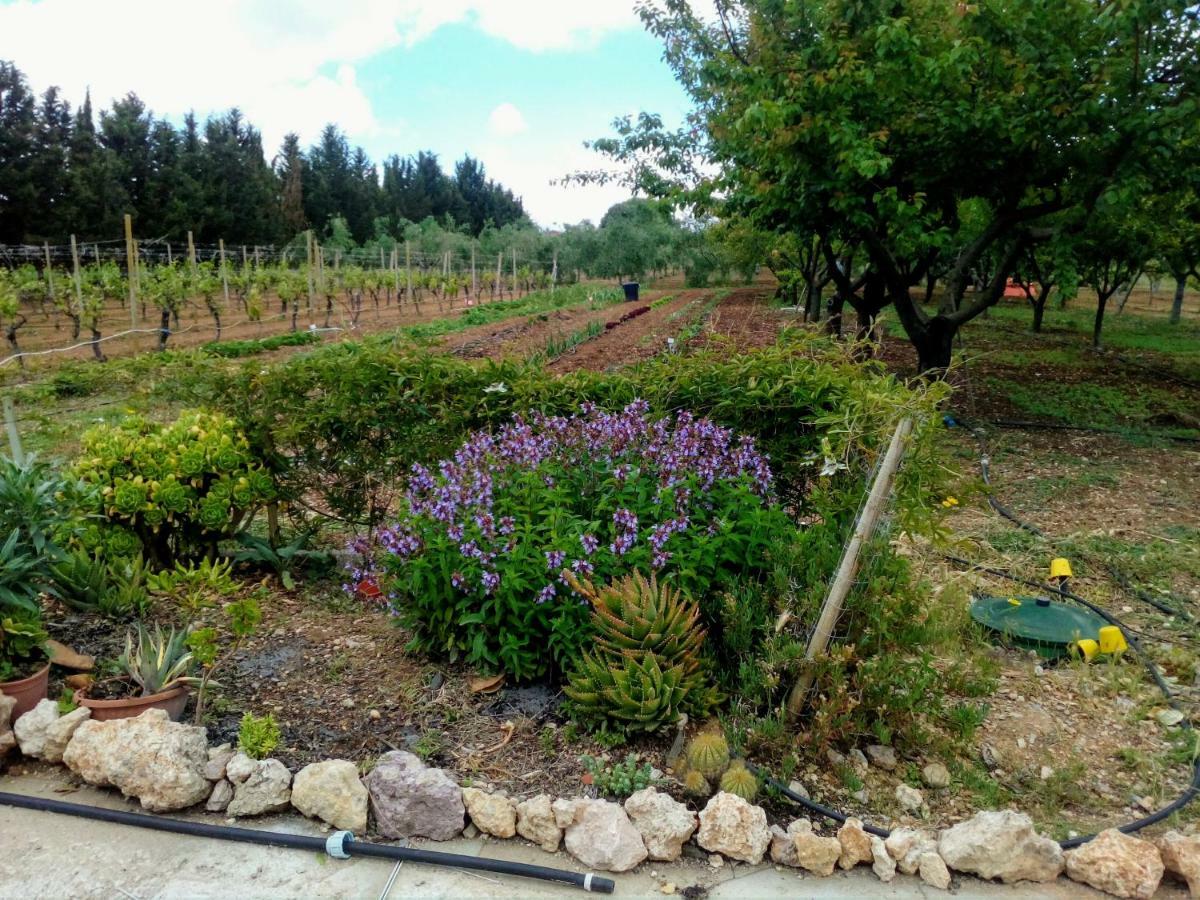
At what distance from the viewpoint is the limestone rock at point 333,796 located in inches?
95.4

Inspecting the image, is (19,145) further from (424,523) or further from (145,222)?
(424,523)

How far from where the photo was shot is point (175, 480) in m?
3.76

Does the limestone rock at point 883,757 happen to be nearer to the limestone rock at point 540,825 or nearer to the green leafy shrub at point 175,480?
the limestone rock at point 540,825

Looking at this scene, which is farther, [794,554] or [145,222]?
[145,222]

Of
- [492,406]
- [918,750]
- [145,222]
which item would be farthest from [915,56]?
[145,222]

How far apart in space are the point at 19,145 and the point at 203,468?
105 feet

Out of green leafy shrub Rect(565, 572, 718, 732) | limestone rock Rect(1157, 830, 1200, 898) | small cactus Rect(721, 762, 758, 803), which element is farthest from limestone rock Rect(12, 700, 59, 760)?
limestone rock Rect(1157, 830, 1200, 898)

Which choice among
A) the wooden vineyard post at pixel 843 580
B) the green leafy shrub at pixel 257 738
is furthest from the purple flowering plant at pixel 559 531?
the green leafy shrub at pixel 257 738

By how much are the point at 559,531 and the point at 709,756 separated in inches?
40.1

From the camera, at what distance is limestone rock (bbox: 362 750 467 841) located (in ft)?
7.88

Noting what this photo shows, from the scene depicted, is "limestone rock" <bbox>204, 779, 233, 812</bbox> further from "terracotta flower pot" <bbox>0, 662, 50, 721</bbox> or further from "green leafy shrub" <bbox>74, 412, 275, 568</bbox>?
"green leafy shrub" <bbox>74, 412, 275, 568</bbox>

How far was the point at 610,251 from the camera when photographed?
148 ft

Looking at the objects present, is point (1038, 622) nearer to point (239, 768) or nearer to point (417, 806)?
point (417, 806)

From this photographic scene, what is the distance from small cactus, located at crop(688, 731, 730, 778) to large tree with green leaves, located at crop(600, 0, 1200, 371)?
547 centimetres
